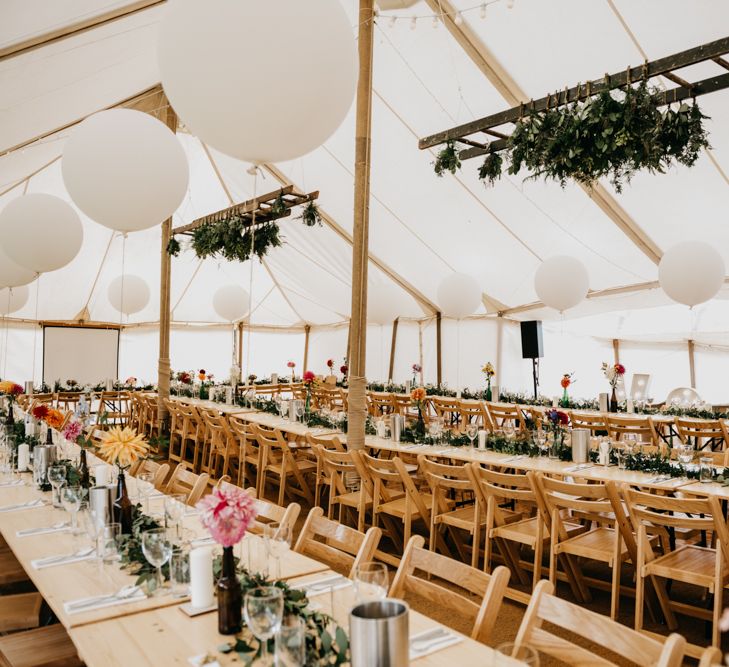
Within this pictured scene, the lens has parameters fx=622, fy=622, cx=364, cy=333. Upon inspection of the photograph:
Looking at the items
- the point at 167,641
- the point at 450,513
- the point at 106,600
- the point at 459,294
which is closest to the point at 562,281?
the point at 459,294

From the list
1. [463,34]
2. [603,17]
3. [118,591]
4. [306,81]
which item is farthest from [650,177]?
[118,591]

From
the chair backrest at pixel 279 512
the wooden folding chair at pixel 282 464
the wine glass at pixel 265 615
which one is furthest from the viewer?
the wooden folding chair at pixel 282 464

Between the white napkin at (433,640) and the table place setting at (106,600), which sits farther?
the table place setting at (106,600)

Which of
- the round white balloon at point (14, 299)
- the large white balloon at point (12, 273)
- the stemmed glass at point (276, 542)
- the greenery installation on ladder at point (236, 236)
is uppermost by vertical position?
the greenery installation on ladder at point (236, 236)

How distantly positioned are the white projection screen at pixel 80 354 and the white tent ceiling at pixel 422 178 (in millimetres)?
461

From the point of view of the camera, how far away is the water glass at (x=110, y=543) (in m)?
2.56

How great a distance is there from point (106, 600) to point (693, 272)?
6.20 meters

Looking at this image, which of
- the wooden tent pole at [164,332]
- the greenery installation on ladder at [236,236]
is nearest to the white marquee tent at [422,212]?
the wooden tent pole at [164,332]

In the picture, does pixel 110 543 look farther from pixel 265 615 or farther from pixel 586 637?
pixel 586 637

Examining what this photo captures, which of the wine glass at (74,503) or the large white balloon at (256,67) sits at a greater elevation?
the large white balloon at (256,67)

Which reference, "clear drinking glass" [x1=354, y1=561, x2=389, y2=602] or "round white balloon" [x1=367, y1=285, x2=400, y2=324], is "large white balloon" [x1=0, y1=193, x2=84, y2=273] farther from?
"round white balloon" [x1=367, y1=285, x2=400, y2=324]

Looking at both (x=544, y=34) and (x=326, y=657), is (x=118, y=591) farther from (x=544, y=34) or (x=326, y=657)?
(x=544, y=34)

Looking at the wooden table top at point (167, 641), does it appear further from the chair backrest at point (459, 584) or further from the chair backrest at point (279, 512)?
the chair backrest at point (279, 512)

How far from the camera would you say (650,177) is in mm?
7582
